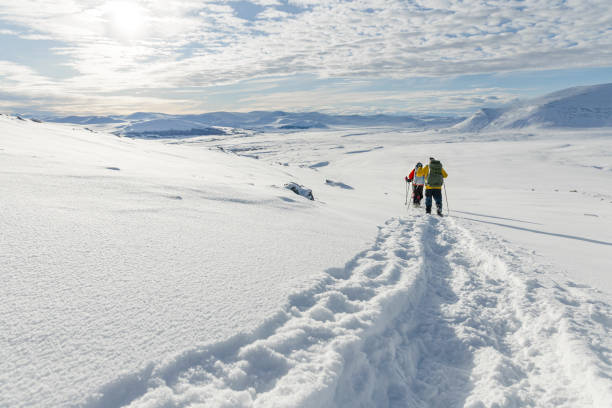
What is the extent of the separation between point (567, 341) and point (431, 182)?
7073mm

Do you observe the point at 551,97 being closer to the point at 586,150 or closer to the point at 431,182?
the point at 586,150

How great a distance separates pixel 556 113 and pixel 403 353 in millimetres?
204087

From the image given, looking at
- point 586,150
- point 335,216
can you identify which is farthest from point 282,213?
point 586,150

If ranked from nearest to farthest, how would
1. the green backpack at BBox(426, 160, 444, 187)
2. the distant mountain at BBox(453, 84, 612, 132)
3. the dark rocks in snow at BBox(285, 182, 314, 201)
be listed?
the green backpack at BBox(426, 160, 444, 187), the dark rocks in snow at BBox(285, 182, 314, 201), the distant mountain at BBox(453, 84, 612, 132)

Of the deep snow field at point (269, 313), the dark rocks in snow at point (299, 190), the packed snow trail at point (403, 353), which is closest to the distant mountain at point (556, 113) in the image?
the dark rocks in snow at point (299, 190)

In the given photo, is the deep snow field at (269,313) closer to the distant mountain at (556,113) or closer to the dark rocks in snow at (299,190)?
the dark rocks in snow at (299,190)

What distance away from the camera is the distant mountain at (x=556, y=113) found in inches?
6117

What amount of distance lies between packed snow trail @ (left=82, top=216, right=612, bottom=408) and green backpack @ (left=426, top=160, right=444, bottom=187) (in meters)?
5.50

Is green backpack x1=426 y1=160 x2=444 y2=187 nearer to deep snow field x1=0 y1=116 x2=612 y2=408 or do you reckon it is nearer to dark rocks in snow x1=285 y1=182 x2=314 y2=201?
dark rocks in snow x1=285 y1=182 x2=314 y2=201

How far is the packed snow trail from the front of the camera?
2.17m

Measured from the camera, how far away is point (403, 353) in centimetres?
293

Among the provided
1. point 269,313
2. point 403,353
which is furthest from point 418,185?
point 269,313

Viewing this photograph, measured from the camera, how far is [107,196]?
218 inches

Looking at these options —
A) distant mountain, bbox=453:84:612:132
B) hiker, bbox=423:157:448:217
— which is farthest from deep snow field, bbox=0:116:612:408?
distant mountain, bbox=453:84:612:132
